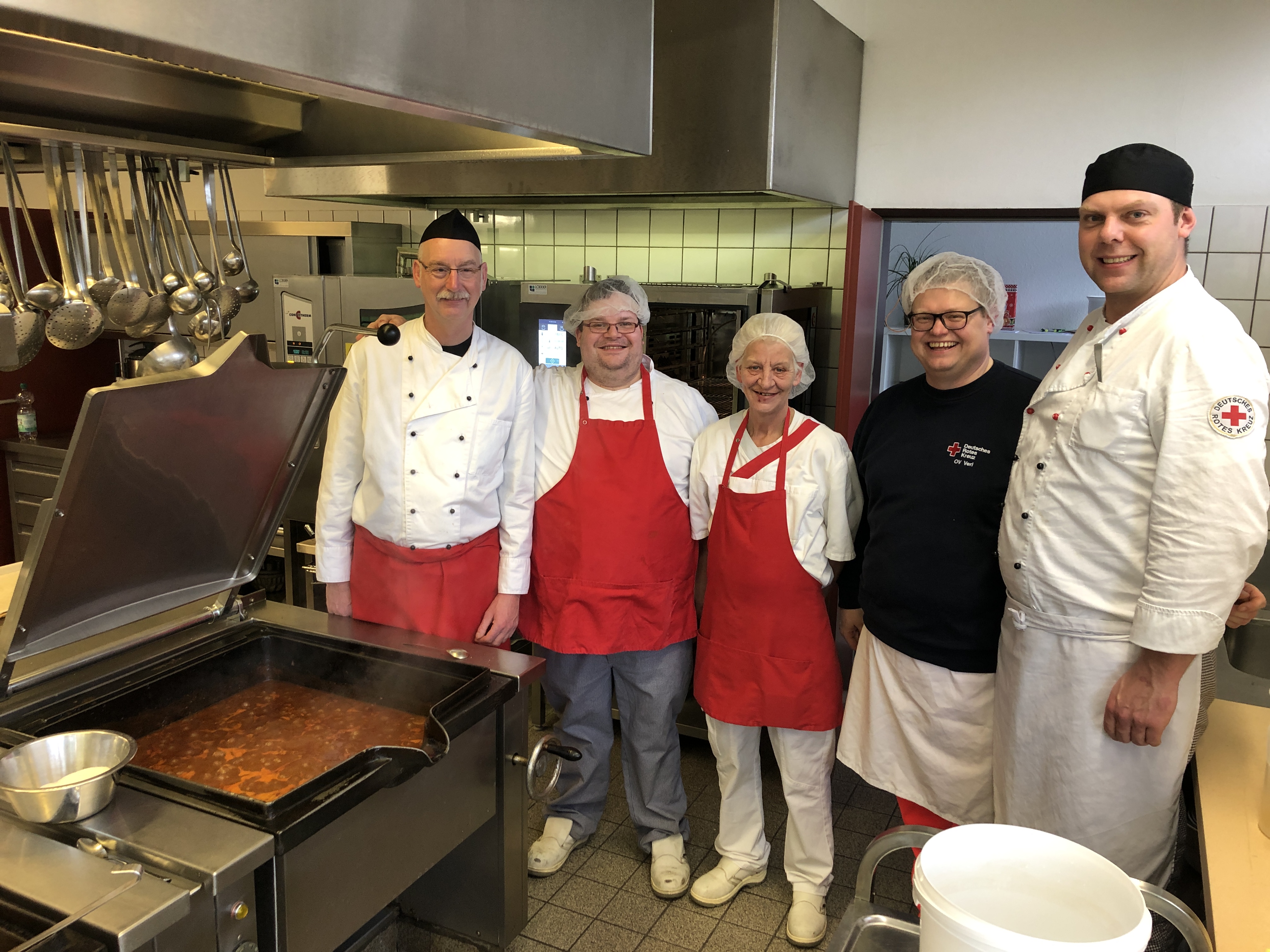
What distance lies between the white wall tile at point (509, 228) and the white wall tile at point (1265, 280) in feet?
8.78

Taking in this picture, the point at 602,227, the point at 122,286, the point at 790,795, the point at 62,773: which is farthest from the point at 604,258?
the point at 62,773

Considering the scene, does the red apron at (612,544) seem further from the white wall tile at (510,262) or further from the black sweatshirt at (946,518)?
the white wall tile at (510,262)

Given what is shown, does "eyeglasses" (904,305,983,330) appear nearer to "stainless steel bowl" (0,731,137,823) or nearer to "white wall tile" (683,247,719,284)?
"stainless steel bowl" (0,731,137,823)

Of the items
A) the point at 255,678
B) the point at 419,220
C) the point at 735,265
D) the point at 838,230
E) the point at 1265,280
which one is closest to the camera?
the point at 255,678

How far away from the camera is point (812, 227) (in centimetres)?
346

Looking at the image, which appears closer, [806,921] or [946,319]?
[946,319]

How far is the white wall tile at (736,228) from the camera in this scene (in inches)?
141

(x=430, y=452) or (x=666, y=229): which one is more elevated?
(x=666, y=229)

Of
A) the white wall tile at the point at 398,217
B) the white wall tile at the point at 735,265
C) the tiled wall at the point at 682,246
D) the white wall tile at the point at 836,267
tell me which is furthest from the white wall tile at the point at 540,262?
the white wall tile at the point at 836,267

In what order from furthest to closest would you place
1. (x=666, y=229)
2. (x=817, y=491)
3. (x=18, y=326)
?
(x=666, y=229) < (x=817, y=491) < (x=18, y=326)

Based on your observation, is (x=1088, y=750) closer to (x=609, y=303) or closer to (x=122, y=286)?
(x=609, y=303)

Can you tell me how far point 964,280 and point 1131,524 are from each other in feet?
2.07

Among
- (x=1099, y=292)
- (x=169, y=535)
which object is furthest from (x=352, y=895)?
(x=1099, y=292)

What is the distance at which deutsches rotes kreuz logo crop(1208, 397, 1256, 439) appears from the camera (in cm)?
148
